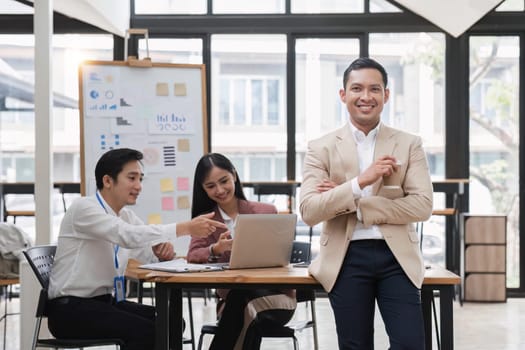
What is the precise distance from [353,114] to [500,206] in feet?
17.9

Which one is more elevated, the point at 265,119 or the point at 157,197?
the point at 265,119

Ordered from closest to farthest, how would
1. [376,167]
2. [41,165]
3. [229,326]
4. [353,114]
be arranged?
[376,167] → [353,114] → [229,326] → [41,165]

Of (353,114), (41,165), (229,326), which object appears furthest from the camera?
(41,165)

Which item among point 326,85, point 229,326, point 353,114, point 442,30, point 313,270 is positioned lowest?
point 229,326

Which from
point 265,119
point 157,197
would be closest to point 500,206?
point 265,119

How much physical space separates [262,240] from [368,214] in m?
0.57

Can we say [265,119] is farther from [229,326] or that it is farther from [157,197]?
[229,326]

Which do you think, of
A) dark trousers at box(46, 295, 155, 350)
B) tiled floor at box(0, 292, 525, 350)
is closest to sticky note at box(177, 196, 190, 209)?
tiled floor at box(0, 292, 525, 350)

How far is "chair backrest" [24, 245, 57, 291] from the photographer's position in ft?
11.3

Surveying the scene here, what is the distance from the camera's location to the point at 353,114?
304 cm

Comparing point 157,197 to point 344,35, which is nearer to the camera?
point 157,197

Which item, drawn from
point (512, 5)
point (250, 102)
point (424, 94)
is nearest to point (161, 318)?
point (250, 102)

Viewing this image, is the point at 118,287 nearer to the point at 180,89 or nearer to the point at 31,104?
the point at 180,89

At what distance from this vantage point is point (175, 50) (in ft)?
27.1
